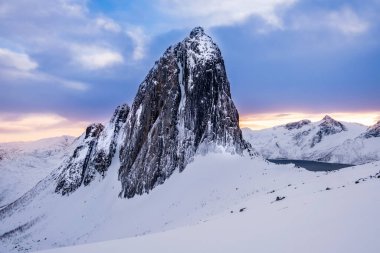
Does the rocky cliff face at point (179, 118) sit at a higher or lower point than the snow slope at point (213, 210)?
higher

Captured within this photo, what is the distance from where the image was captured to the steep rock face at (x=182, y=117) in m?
52.0

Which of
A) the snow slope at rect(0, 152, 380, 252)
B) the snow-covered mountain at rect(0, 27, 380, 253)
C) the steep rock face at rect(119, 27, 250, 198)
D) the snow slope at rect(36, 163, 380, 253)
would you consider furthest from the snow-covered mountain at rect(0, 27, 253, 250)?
the snow slope at rect(36, 163, 380, 253)

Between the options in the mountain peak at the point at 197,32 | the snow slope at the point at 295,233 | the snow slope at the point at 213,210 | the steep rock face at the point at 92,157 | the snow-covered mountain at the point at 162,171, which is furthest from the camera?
the steep rock face at the point at 92,157

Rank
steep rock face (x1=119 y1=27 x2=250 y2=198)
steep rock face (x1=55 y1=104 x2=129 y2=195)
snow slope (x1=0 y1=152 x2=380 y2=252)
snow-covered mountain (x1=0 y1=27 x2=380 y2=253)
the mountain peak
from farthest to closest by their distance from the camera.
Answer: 1. steep rock face (x1=55 y1=104 x2=129 y2=195)
2. the mountain peak
3. steep rock face (x1=119 y1=27 x2=250 y2=198)
4. snow-covered mountain (x1=0 y1=27 x2=380 y2=253)
5. snow slope (x1=0 y1=152 x2=380 y2=252)

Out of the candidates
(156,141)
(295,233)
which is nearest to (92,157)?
(156,141)

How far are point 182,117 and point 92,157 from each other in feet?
83.6

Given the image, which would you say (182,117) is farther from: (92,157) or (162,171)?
(92,157)

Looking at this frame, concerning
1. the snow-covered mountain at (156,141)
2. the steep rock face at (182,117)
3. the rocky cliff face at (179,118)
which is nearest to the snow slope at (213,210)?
the snow-covered mountain at (156,141)

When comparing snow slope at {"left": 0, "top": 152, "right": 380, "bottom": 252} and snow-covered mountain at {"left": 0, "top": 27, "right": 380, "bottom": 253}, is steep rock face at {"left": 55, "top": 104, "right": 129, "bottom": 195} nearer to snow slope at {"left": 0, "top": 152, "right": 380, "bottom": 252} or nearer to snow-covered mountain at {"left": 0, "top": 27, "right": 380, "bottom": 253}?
snow-covered mountain at {"left": 0, "top": 27, "right": 380, "bottom": 253}

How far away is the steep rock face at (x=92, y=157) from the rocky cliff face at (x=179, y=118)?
4.29 feet

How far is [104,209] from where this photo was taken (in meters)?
55.5

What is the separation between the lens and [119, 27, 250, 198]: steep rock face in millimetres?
51969

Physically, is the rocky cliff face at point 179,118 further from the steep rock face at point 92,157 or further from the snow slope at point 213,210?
the snow slope at point 213,210

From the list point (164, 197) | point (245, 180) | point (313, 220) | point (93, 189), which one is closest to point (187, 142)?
point (164, 197)
